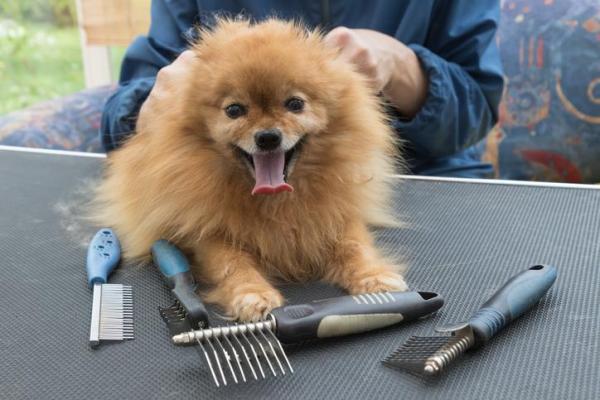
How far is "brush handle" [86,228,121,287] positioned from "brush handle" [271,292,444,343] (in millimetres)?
331

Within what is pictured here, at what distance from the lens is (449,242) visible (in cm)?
112

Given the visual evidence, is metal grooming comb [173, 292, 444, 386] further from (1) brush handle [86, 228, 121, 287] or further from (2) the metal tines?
(1) brush handle [86, 228, 121, 287]

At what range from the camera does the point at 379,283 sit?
94cm

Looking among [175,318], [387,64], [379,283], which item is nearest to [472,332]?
[379,283]

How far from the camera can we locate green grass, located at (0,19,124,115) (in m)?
3.61

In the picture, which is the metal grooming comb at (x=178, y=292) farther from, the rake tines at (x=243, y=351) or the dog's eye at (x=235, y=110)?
the dog's eye at (x=235, y=110)

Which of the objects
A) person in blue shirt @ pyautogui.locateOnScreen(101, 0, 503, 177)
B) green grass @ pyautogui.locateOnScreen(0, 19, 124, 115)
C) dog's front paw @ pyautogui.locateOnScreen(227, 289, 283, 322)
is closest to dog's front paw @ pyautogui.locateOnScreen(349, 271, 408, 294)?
dog's front paw @ pyautogui.locateOnScreen(227, 289, 283, 322)

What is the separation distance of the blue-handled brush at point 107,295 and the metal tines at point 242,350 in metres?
0.11

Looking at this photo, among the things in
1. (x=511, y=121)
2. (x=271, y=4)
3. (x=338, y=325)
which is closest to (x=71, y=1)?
(x=271, y=4)

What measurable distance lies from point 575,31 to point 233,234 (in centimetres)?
147

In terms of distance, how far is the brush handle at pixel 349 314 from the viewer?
0.76m

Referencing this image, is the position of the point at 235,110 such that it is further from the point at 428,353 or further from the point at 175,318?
the point at 428,353

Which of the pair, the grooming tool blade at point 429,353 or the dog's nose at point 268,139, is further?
the dog's nose at point 268,139

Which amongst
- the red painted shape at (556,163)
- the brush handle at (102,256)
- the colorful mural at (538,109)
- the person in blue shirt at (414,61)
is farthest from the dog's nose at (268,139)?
the red painted shape at (556,163)
